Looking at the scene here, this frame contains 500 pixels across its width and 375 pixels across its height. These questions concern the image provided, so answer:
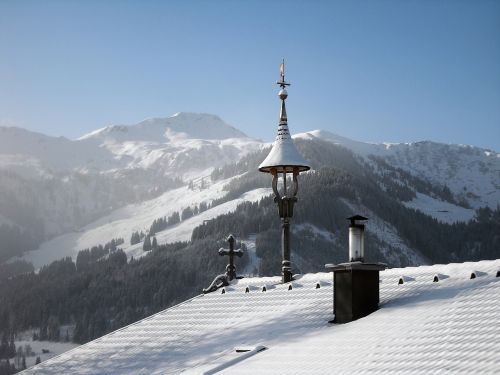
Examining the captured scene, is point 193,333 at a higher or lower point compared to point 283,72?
lower

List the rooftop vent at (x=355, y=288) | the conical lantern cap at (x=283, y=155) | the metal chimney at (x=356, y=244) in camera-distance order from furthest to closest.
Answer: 1. the conical lantern cap at (x=283, y=155)
2. the metal chimney at (x=356, y=244)
3. the rooftop vent at (x=355, y=288)

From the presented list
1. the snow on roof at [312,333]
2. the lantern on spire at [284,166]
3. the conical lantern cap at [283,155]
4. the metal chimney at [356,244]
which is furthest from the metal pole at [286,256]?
the metal chimney at [356,244]

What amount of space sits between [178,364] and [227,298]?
4.90 m

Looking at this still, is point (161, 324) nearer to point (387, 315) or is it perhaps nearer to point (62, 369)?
point (62, 369)

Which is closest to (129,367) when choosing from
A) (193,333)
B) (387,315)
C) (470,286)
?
(193,333)

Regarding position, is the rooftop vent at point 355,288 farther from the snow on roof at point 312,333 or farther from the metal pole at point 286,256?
the metal pole at point 286,256

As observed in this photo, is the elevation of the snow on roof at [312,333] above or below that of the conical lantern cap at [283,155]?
below

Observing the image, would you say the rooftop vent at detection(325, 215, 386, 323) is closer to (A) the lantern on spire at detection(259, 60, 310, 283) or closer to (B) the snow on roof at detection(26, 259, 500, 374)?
(B) the snow on roof at detection(26, 259, 500, 374)

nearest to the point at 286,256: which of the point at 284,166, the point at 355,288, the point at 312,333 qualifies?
the point at 284,166

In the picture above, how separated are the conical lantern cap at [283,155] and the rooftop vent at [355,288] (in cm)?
726

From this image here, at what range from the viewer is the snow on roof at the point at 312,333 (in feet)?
42.5

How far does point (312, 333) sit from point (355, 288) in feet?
4.33

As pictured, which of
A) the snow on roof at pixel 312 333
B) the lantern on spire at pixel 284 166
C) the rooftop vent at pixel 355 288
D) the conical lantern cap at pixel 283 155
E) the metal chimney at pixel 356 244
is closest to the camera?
the snow on roof at pixel 312 333

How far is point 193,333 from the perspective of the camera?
66.7 feet
